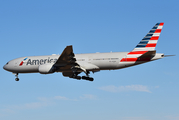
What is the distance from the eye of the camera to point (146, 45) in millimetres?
40844

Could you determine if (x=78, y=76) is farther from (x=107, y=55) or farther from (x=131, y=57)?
(x=131, y=57)

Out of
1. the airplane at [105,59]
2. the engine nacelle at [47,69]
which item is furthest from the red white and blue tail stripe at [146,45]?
the engine nacelle at [47,69]

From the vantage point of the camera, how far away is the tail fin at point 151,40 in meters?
40.7

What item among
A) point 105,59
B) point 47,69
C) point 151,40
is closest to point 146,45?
point 151,40

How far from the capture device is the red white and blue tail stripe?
132 ft

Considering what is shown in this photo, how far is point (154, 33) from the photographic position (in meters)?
41.0

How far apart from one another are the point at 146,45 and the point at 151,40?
0.99 meters

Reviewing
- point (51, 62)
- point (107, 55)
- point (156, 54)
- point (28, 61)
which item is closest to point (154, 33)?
point (156, 54)

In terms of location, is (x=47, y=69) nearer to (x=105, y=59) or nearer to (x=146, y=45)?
(x=105, y=59)

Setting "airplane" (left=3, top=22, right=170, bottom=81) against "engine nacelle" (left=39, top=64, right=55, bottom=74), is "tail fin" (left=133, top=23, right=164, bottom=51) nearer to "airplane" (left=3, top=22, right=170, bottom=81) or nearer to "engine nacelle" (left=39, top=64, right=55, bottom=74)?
"airplane" (left=3, top=22, right=170, bottom=81)

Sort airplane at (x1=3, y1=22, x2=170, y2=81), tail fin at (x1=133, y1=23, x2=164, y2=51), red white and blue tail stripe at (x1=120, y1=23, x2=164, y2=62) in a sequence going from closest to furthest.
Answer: airplane at (x1=3, y1=22, x2=170, y2=81)
red white and blue tail stripe at (x1=120, y1=23, x2=164, y2=62)
tail fin at (x1=133, y1=23, x2=164, y2=51)

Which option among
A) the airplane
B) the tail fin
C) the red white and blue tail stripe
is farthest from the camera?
the tail fin

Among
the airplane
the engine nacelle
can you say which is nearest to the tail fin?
the airplane

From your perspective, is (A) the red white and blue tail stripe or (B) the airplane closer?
→ (B) the airplane
